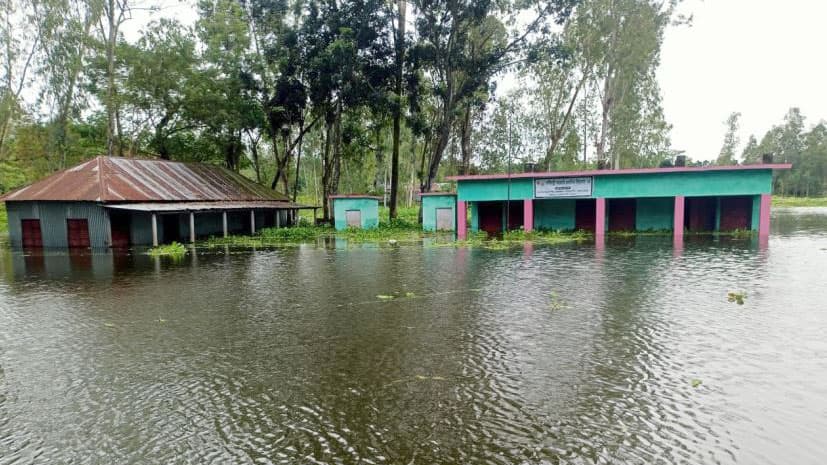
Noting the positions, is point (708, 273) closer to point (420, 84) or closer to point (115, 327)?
point (115, 327)

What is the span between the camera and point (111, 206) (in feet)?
80.4

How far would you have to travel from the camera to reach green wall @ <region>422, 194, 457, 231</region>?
32.4 metres

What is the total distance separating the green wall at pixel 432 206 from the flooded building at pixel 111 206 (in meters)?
11.3

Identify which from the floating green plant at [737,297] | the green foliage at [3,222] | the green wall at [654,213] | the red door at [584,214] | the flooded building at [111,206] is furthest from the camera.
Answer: the green foliage at [3,222]

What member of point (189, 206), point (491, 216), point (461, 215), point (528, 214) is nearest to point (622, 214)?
point (528, 214)

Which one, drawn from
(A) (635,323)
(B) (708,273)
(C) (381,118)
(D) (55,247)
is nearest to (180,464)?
(A) (635,323)

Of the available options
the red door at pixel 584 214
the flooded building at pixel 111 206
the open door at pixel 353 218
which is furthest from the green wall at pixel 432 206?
the flooded building at pixel 111 206

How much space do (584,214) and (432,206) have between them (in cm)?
971

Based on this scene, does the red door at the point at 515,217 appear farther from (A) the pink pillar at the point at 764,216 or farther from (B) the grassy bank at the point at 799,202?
(B) the grassy bank at the point at 799,202

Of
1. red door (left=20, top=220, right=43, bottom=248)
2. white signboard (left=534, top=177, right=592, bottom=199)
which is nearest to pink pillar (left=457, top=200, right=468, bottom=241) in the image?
white signboard (left=534, top=177, right=592, bottom=199)

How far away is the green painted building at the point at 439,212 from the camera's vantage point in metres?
32.4

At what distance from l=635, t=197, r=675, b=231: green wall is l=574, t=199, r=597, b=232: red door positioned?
260 cm

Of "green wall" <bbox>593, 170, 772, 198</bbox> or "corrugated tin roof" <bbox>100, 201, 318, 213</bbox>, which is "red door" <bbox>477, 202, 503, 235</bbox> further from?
"corrugated tin roof" <bbox>100, 201, 318, 213</bbox>

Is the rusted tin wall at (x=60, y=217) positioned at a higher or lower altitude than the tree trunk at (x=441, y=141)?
lower
